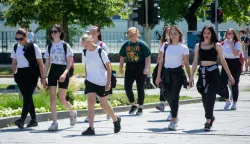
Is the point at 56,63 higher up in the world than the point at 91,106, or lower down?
higher up

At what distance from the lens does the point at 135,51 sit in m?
17.0

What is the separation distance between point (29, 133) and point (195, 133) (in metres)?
2.63

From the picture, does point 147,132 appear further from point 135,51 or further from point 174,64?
point 135,51

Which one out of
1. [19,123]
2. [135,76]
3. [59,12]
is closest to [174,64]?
[19,123]

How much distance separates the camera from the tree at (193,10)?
50.8 meters

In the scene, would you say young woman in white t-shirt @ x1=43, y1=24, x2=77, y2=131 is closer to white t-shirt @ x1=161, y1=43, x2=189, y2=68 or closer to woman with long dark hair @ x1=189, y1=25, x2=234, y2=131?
white t-shirt @ x1=161, y1=43, x2=189, y2=68

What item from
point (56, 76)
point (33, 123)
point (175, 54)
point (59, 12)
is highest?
point (59, 12)

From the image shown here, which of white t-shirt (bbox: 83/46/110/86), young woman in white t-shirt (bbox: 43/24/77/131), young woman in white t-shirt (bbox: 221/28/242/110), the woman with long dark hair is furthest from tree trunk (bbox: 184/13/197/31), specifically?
white t-shirt (bbox: 83/46/110/86)

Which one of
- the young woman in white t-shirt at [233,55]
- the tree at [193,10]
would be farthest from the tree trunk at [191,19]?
the young woman in white t-shirt at [233,55]

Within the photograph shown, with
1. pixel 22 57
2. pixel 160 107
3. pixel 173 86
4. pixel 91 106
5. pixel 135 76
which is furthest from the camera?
pixel 160 107

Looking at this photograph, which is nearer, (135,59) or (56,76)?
(56,76)

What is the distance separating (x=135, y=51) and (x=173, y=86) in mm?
3099

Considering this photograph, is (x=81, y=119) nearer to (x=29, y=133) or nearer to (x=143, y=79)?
(x=143, y=79)

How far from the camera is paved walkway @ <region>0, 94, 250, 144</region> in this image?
12375 mm
